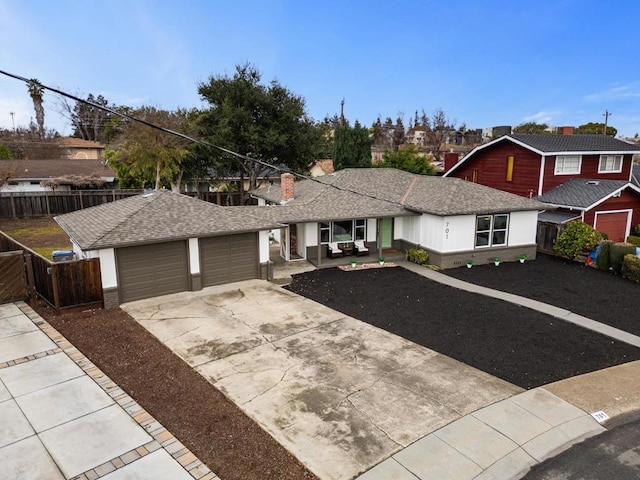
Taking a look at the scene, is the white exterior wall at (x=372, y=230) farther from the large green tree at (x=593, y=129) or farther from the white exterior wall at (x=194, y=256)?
the large green tree at (x=593, y=129)

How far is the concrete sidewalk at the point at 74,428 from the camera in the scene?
6277 millimetres

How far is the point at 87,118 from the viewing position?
7638 centimetres

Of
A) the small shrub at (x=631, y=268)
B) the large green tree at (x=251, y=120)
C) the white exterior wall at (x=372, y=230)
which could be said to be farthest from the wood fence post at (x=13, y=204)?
the small shrub at (x=631, y=268)

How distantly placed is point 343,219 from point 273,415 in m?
11.8

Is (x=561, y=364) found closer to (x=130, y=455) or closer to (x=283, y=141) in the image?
(x=130, y=455)

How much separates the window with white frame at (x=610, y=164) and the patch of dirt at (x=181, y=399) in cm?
2675

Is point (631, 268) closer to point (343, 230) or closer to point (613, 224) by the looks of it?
point (613, 224)

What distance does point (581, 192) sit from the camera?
22750 mm

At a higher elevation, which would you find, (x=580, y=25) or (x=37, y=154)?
(x=580, y=25)

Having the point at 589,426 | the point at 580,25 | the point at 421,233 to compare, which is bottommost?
the point at 589,426

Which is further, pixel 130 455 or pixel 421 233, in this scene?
pixel 421 233

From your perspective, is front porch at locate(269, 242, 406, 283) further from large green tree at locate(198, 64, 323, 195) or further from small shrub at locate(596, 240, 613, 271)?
large green tree at locate(198, 64, 323, 195)

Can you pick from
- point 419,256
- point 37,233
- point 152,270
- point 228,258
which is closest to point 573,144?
point 419,256

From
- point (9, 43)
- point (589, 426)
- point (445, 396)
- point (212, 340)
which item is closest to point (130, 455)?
point (212, 340)
